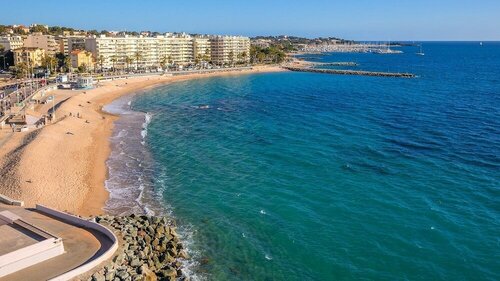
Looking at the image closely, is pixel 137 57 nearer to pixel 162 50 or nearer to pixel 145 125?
pixel 162 50

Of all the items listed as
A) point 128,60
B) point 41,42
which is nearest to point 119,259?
point 128,60

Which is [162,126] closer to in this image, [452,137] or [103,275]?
[452,137]

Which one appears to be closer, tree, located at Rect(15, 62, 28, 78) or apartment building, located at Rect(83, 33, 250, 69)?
A: tree, located at Rect(15, 62, 28, 78)

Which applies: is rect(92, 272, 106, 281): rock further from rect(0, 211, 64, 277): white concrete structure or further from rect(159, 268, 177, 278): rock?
rect(159, 268, 177, 278): rock

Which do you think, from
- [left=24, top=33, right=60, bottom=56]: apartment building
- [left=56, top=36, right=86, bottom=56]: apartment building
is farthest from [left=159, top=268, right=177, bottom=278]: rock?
[left=56, top=36, right=86, bottom=56]: apartment building

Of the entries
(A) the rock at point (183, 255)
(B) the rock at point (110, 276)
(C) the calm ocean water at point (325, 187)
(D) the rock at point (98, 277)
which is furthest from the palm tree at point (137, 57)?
(D) the rock at point (98, 277)

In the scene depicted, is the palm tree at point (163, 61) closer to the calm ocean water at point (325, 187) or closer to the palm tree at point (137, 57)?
the palm tree at point (137, 57)

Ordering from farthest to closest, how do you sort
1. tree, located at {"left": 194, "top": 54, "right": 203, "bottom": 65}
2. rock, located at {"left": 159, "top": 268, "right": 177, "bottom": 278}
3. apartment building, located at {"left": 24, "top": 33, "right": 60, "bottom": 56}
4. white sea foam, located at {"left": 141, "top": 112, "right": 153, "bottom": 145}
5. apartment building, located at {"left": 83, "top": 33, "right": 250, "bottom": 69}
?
1. tree, located at {"left": 194, "top": 54, "right": 203, "bottom": 65}
2. apartment building, located at {"left": 83, "top": 33, "right": 250, "bottom": 69}
3. apartment building, located at {"left": 24, "top": 33, "right": 60, "bottom": 56}
4. white sea foam, located at {"left": 141, "top": 112, "right": 153, "bottom": 145}
5. rock, located at {"left": 159, "top": 268, "right": 177, "bottom": 278}
